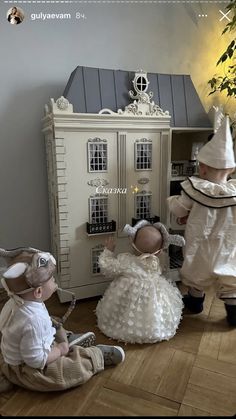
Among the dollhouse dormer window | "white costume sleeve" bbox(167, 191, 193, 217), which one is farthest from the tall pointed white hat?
the dollhouse dormer window

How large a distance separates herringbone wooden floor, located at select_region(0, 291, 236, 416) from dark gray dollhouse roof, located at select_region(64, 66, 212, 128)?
3.49ft

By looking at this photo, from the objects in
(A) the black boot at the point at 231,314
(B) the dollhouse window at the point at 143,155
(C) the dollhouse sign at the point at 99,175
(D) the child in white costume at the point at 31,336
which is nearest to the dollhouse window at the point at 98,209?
(C) the dollhouse sign at the point at 99,175

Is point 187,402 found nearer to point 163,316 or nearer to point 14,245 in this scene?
point 163,316

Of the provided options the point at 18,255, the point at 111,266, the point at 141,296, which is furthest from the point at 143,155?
the point at 18,255

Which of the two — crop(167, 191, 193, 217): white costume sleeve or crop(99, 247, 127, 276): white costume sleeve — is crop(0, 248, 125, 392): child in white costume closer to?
crop(99, 247, 127, 276): white costume sleeve

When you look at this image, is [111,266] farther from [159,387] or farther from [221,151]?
[221,151]

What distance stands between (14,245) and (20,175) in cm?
41

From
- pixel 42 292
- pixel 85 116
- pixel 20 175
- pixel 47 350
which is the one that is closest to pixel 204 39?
pixel 85 116

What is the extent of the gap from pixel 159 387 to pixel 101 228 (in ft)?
2.38

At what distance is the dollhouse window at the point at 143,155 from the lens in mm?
1477

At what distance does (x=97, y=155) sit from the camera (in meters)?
1.42

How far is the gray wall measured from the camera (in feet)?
5.04

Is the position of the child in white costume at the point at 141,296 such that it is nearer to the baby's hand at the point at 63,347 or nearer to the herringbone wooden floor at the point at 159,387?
the herringbone wooden floor at the point at 159,387

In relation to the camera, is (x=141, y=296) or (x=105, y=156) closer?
(x=141, y=296)
